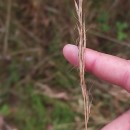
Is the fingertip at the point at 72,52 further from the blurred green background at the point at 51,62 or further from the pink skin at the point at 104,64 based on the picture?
the blurred green background at the point at 51,62

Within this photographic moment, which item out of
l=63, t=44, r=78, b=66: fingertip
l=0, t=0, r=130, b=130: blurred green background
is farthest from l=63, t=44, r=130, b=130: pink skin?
l=0, t=0, r=130, b=130: blurred green background

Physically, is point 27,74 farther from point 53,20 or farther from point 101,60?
point 101,60

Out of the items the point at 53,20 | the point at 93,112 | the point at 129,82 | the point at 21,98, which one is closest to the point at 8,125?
the point at 21,98

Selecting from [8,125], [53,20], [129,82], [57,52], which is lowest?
[8,125]

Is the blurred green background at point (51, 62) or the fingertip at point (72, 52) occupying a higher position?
the fingertip at point (72, 52)

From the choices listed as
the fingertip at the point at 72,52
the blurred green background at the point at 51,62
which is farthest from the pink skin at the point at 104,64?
the blurred green background at the point at 51,62

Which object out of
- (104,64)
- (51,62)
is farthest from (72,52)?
(51,62)

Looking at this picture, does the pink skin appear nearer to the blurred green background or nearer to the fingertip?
the fingertip

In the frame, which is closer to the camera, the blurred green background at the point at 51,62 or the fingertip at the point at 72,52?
the fingertip at the point at 72,52

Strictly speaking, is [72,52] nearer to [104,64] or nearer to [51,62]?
[104,64]
